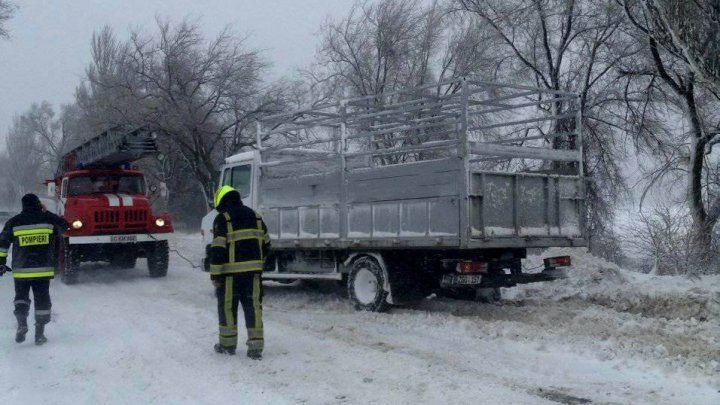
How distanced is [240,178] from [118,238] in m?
3.69

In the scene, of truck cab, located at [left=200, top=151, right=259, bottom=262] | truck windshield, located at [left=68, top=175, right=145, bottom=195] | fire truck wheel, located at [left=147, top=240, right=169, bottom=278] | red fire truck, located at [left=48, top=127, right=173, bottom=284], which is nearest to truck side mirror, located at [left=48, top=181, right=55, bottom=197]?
red fire truck, located at [left=48, top=127, right=173, bottom=284]

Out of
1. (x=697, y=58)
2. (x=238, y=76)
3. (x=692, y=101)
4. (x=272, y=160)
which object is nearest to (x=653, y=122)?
(x=692, y=101)

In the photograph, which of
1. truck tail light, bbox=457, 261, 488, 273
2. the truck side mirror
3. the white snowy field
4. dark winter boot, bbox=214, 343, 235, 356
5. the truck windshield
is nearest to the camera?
the white snowy field

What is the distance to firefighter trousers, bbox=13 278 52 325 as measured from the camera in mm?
7836

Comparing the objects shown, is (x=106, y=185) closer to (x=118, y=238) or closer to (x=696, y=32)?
(x=118, y=238)

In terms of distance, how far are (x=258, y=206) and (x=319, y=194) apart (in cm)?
156

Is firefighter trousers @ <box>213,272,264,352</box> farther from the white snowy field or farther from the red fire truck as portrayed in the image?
the red fire truck

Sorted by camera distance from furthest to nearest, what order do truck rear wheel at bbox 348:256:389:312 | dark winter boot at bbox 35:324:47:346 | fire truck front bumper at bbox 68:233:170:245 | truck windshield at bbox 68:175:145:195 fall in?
1. truck windshield at bbox 68:175:145:195
2. fire truck front bumper at bbox 68:233:170:245
3. truck rear wheel at bbox 348:256:389:312
4. dark winter boot at bbox 35:324:47:346

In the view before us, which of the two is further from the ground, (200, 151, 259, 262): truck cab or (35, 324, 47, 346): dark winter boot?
(200, 151, 259, 262): truck cab

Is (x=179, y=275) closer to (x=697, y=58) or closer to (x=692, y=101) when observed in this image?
(x=697, y=58)

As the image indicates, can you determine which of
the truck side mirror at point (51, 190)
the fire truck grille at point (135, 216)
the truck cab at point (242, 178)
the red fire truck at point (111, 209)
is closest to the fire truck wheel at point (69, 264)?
the red fire truck at point (111, 209)

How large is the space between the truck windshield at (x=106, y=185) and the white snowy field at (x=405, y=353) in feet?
15.2

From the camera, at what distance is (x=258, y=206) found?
11656mm

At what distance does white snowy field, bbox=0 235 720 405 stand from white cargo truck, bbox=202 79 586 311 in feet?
1.83
